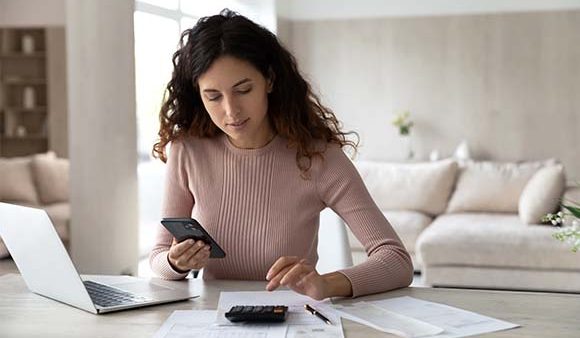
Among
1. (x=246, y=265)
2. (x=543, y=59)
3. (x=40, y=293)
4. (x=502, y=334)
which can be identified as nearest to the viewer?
(x=502, y=334)

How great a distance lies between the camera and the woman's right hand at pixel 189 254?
2.06 meters

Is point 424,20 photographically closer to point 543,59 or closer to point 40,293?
point 543,59

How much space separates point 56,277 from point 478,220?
411cm

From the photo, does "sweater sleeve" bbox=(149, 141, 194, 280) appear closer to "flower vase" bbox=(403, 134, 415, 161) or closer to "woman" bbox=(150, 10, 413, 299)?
"woman" bbox=(150, 10, 413, 299)

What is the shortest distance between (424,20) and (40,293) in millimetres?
5530

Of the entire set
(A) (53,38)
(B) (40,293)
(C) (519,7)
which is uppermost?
(C) (519,7)

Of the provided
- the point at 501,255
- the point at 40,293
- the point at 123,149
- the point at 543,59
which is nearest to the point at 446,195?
the point at 501,255

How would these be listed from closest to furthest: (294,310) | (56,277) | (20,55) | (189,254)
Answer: (294,310)
(56,277)
(189,254)
(20,55)

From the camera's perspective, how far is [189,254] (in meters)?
2.07

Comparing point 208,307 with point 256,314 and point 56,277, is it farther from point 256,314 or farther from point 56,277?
point 56,277

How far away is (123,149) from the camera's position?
4414 millimetres

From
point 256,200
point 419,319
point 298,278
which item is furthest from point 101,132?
point 419,319

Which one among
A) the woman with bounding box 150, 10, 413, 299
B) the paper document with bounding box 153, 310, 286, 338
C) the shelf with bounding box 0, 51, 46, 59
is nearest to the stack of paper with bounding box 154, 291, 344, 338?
the paper document with bounding box 153, 310, 286, 338

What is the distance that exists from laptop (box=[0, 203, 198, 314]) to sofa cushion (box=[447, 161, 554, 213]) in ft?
13.9
